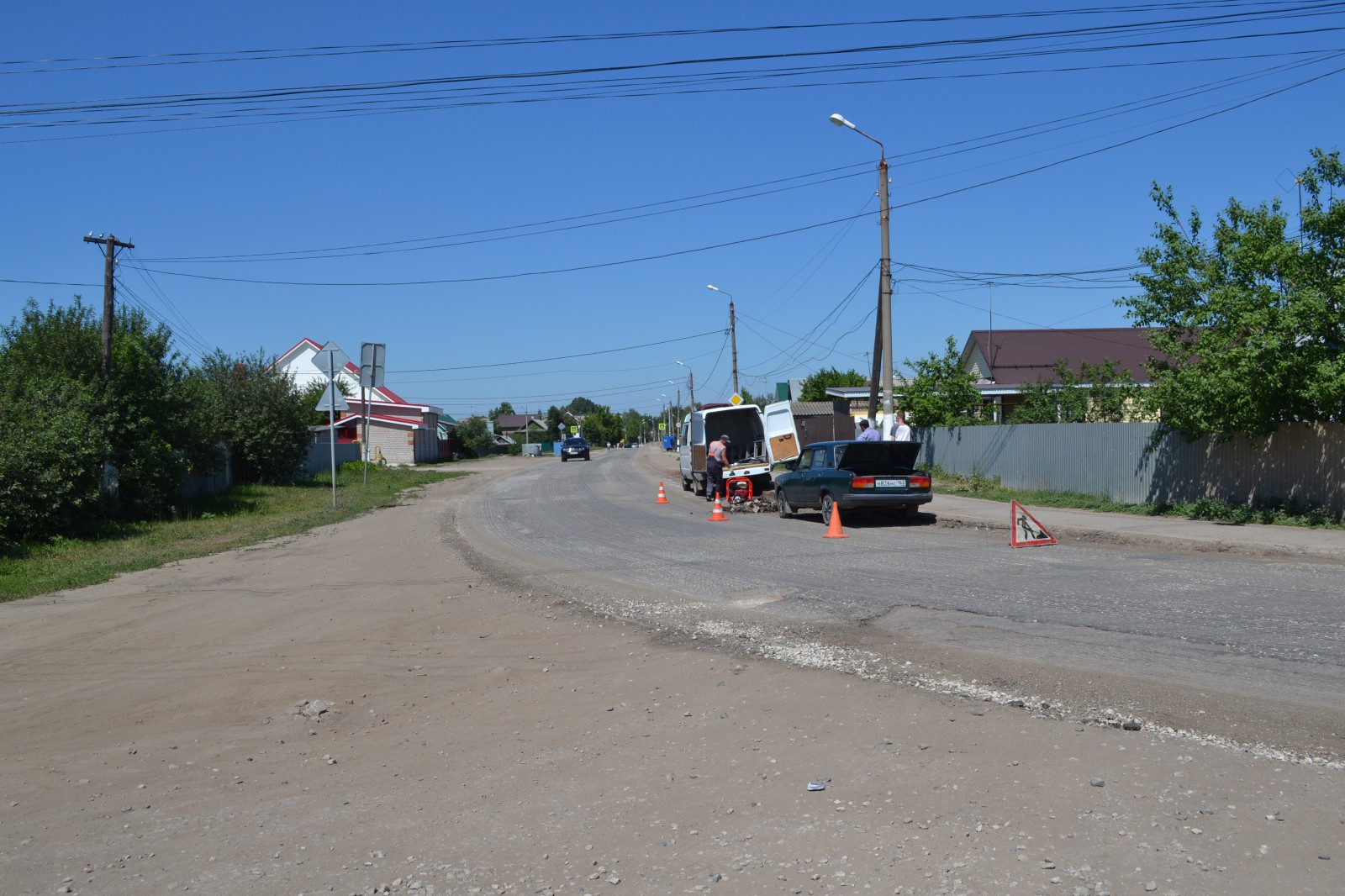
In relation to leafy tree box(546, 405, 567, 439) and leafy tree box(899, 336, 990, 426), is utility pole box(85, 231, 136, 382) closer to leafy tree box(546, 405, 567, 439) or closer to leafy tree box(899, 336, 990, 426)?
leafy tree box(899, 336, 990, 426)

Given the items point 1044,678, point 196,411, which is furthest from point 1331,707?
point 196,411

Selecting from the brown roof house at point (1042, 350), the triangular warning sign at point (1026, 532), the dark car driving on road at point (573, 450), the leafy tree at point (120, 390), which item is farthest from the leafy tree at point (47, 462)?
the dark car driving on road at point (573, 450)

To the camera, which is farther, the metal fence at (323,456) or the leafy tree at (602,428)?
the leafy tree at (602,428)

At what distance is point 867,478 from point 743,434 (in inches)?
476

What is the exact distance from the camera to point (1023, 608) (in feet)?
29.2

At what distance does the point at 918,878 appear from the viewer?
12.7 feet

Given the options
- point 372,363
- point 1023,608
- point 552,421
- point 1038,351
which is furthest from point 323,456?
point 552,421

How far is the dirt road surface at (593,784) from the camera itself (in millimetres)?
4023

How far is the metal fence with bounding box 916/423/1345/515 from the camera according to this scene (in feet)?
51.8

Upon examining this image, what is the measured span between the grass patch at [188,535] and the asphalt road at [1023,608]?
481 centimetres

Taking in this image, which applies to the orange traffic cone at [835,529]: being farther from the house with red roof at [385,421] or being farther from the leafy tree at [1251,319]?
the house with red roof at [385,421]

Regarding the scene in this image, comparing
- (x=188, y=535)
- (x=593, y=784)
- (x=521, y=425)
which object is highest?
(x=521, y=425)

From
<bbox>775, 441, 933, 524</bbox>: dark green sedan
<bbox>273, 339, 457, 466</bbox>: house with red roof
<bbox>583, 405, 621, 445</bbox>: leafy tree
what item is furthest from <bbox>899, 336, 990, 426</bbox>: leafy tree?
<bbox>583, 405, 621, 445</bbox>: leafy tree

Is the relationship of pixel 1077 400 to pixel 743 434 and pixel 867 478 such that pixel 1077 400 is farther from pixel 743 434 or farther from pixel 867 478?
pixel 867 478
